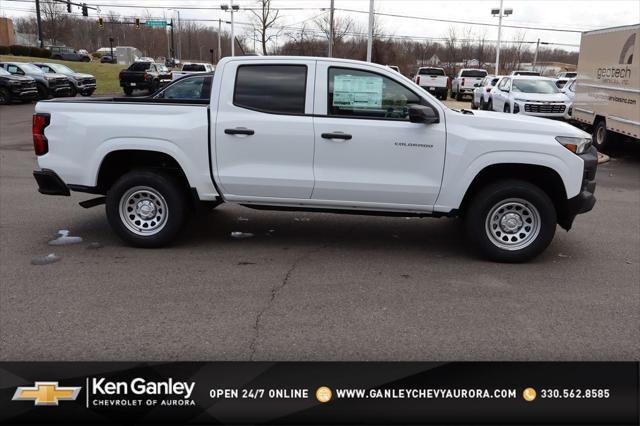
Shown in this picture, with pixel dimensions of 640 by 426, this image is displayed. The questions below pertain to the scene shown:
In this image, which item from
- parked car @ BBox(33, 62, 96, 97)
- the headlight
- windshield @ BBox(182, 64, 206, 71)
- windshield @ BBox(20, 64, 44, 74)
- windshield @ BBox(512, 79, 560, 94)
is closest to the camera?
the headlight

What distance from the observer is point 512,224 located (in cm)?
588

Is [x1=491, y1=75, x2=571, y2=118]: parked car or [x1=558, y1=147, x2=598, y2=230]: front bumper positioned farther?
[x1=491, y1=75, x2=571, y2=118]: parked car

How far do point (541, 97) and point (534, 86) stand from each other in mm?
Answer: 1217

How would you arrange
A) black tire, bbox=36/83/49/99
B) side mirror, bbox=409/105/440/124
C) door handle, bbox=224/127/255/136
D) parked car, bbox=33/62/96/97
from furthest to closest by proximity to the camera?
parked car, bbox=33/62/96/97
black tire, bbox=36/83/49/99
door handle, bbox=224/127/255/136
side mirror, bbox=409/105/440/124

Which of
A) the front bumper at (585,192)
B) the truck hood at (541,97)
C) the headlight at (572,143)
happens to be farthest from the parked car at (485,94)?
the headlight at (572,143)

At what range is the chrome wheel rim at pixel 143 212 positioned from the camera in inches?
242

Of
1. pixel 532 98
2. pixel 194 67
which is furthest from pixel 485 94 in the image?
pixel 194 67

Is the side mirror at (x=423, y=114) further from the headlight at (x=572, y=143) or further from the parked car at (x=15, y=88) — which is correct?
the parked car at (x=15, y=88)

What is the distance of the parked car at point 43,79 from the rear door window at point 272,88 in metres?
25.2

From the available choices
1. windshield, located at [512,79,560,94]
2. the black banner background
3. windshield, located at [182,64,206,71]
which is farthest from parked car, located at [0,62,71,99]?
the black banner background

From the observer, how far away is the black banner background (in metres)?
2.71

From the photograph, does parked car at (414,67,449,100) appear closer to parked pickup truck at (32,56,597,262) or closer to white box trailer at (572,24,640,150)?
white box trailer at (572,24,640,150)

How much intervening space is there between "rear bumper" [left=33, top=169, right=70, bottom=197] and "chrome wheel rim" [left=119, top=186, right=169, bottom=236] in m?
0.66

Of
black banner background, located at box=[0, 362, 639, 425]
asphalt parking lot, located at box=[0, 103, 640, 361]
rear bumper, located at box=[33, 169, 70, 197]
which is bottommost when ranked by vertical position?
asphalt parking lot, located at box=[0, 103, 640, 361]
